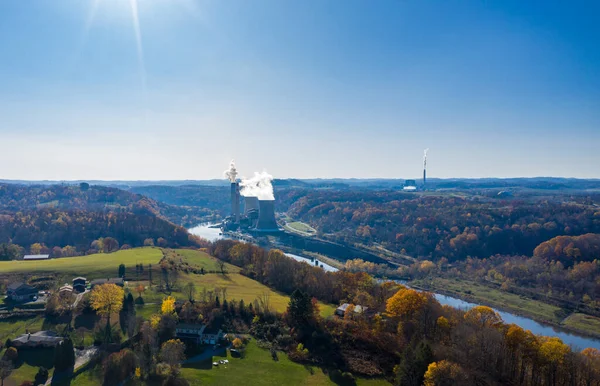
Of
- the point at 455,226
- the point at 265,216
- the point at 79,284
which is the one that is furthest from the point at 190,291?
the point at 455,226

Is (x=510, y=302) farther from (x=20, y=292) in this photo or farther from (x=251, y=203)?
(x=251, y=203)

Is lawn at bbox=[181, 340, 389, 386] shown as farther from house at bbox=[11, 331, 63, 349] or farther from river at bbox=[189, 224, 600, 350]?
river at bbox=[189, 224, 600, 350]

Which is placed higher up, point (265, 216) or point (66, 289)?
point (265, 216)

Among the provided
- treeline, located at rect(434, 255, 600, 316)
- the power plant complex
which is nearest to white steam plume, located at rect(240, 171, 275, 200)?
the power plant complex

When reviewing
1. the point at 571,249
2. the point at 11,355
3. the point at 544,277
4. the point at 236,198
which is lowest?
the point at 544,277

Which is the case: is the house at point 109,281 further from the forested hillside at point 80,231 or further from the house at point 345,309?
the forested hillside at point 80,231

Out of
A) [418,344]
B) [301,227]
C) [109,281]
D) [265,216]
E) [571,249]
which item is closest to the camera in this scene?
[418,344]
